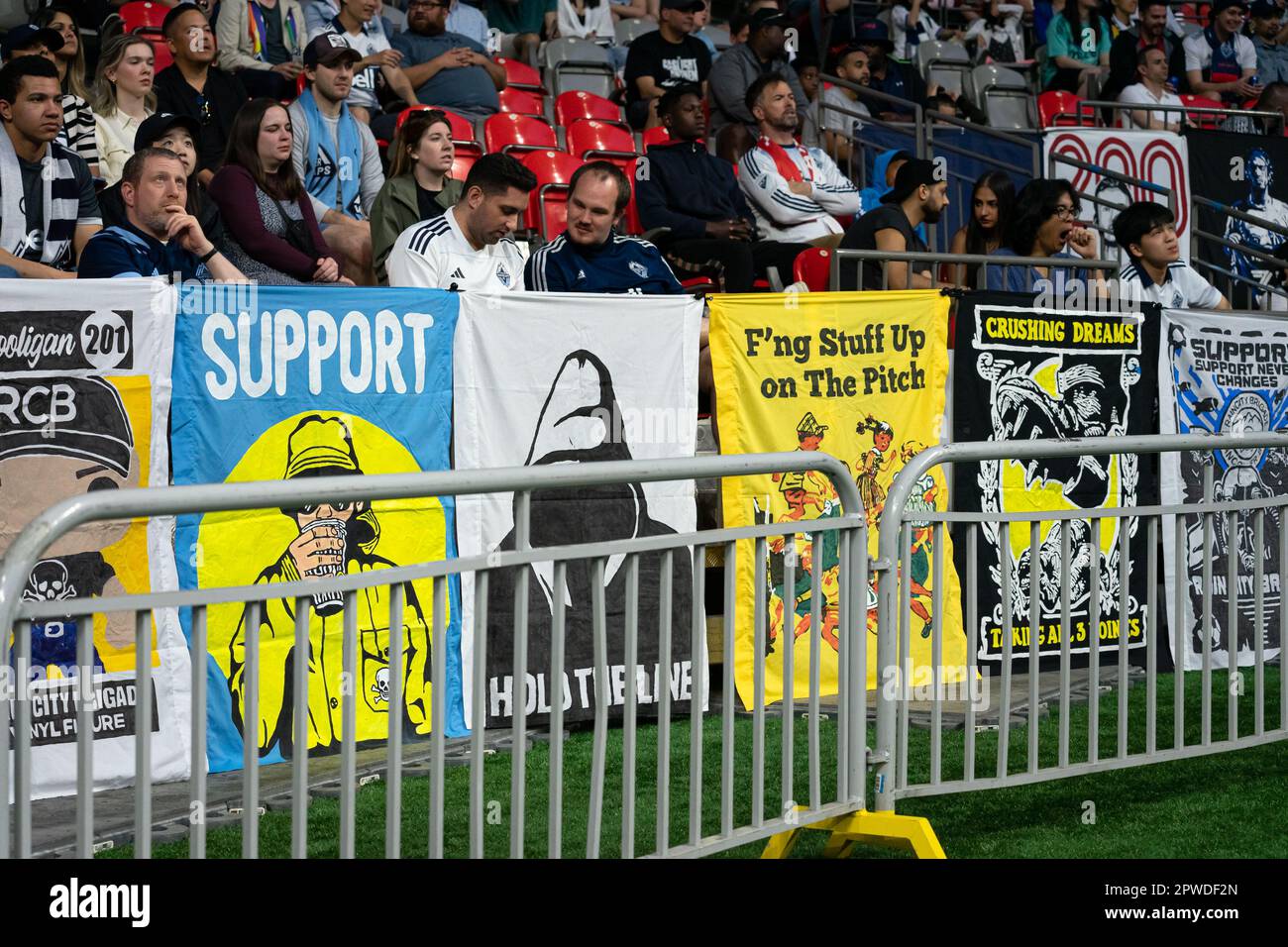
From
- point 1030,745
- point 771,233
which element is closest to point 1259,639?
point 1030,745

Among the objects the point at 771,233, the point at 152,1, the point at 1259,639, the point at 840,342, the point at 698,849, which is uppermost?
the point at 152,1

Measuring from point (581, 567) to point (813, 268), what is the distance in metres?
3.81

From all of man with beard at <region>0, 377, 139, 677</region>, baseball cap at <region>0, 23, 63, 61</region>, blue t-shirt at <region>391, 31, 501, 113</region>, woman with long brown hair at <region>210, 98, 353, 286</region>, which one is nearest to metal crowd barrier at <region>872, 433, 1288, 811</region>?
man with beard at <region>0, 377, 139, 677</region>

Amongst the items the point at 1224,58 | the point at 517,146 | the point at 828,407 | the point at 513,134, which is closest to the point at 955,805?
the point at 828,407

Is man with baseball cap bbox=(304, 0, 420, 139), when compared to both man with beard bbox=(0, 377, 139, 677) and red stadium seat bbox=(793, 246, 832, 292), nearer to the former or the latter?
red stadium seat bbox=(793, 246, 832, 292)

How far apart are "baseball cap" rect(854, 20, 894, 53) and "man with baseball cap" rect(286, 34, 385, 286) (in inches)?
270

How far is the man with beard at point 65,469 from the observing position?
640cm

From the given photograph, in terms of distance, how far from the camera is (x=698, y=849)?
4629mm

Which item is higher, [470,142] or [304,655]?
[470,142]

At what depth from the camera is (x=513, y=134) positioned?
42.4 feet

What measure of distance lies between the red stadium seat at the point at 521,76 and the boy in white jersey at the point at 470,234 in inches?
230

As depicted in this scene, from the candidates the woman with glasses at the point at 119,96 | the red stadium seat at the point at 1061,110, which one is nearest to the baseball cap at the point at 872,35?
the red stadium seat at the point at 1061,110

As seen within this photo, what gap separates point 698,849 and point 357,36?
9337 mm
